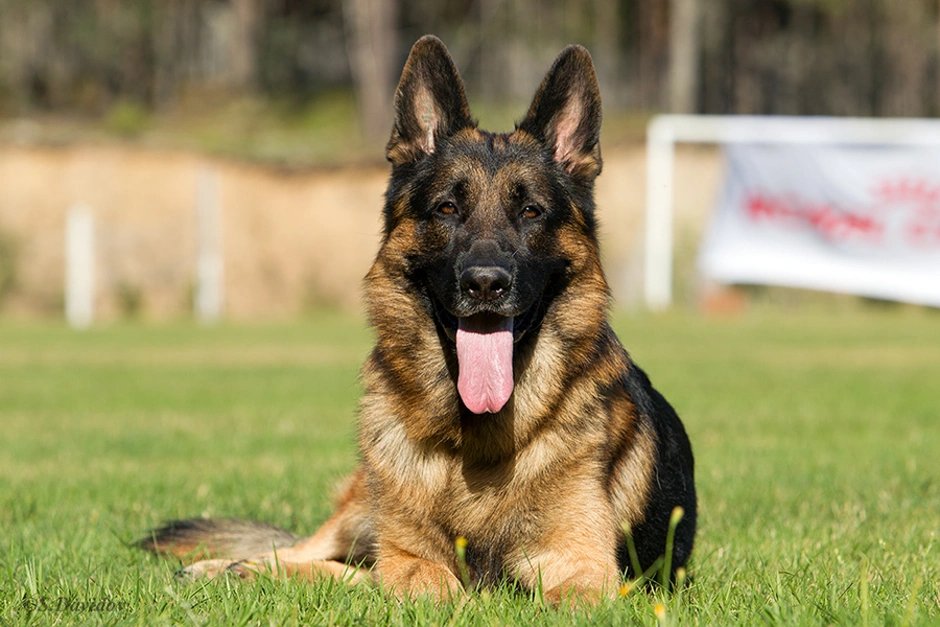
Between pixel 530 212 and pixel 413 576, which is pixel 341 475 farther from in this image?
pixel 530 212

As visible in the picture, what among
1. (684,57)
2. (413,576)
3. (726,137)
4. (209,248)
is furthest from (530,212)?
(684,57)

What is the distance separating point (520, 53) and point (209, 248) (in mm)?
22248

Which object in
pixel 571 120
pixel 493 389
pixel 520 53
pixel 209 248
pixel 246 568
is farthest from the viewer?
pixel 520 53

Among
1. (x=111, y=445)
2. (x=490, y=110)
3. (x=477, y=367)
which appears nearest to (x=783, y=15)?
(x=490, y=110)

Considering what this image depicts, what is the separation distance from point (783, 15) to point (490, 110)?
15.2m

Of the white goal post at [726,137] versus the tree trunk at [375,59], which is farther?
the tree trunk at [375,59]

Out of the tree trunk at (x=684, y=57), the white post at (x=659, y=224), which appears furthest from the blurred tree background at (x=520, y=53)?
the white post at (x=659, y=224)

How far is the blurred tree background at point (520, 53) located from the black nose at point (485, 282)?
43.1 metres

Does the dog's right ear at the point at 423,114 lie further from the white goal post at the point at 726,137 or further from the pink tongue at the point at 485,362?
the white goal post at the point at 726,137

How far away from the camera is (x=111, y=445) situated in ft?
31.5

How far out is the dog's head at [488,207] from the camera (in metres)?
4.62

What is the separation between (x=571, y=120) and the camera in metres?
5.20

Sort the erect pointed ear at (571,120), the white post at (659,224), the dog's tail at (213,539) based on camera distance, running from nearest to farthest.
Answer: the erect pointed ear at (571,120) < the dog's tail at (213,539) < the white post at (659,224)

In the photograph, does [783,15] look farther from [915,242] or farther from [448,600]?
[448,600]
